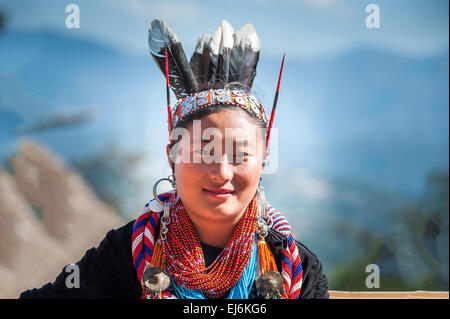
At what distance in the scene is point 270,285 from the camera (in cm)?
139

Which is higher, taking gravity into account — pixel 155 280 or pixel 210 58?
pixel 210 58

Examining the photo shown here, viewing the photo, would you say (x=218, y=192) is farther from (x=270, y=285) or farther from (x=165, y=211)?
(x=270, y=285)

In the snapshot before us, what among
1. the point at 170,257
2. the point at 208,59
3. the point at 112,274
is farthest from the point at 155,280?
the point at 208,59

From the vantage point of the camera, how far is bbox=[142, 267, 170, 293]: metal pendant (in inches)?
52.7

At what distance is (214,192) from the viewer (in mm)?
1312

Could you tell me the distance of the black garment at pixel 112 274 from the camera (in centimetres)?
145

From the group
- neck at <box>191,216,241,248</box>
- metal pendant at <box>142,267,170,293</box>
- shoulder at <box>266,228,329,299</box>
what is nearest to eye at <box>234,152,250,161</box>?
neck at <box>191,216,241,248</box>

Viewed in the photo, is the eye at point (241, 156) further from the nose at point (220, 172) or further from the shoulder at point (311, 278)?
the shoulder at point (311, 278)

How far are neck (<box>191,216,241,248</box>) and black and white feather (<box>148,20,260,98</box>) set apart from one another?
605mm

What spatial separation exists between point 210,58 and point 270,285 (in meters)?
1.04

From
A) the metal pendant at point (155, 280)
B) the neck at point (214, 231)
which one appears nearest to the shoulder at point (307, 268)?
the neck at point (214, 231)

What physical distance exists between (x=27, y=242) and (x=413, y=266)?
4442mm

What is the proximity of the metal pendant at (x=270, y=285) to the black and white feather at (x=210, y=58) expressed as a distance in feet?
2.75

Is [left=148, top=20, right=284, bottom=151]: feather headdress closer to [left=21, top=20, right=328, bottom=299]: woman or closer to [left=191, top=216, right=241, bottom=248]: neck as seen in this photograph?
[left=21, top=20, right=328, bottom=299]: woman
